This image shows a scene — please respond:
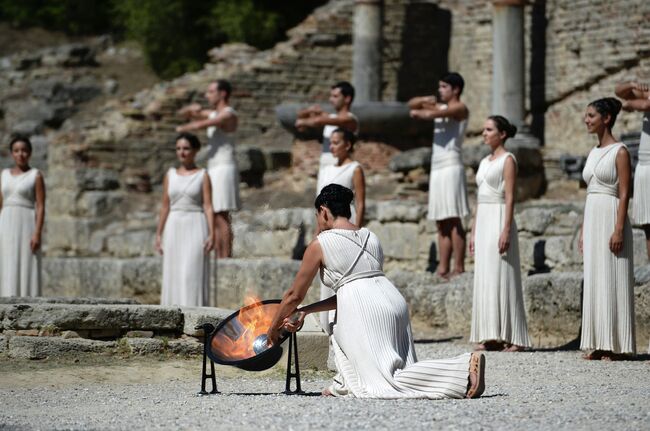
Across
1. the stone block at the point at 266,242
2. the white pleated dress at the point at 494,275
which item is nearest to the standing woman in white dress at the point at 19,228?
the stone block at the point at 266,242

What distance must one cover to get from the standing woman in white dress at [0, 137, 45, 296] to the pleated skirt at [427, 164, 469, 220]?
3.79 meters

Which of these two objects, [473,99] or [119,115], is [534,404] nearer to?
[473,99]

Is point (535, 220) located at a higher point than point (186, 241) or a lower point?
higher

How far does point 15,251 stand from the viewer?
40.6 ft

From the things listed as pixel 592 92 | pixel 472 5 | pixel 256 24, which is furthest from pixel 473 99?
pixel 256 24

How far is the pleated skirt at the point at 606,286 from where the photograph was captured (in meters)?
9.29

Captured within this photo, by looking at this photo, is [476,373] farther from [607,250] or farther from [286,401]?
[607,250]

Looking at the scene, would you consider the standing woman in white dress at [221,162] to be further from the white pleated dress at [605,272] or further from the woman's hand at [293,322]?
the woman's hand at [293,322]

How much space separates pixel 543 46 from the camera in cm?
1930

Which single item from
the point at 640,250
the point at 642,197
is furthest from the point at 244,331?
the point at 640,250

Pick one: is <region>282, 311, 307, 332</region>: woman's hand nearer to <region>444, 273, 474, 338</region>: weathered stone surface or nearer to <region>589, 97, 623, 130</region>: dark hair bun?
<region>589, 97, 623, 130</region>: dark hair bun

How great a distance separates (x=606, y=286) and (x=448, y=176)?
3.27 meters

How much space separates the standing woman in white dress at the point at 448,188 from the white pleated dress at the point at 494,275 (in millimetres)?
1797

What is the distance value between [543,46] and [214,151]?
23.7ft
